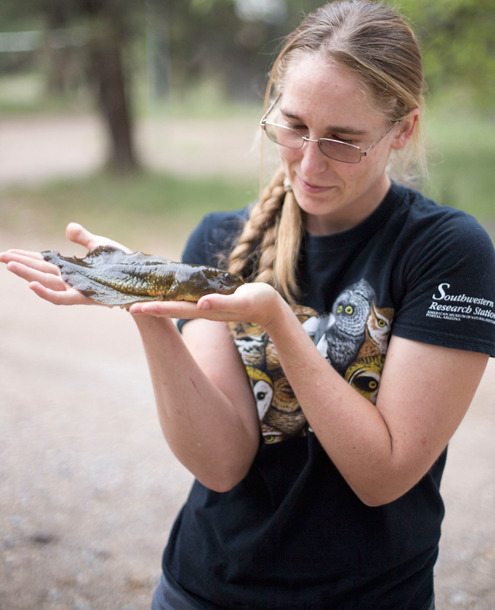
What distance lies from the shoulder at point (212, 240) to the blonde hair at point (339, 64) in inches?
3.4

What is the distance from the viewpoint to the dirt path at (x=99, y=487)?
3541 millimetres

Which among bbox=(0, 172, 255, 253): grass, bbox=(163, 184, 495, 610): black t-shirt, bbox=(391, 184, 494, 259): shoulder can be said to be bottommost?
bbox=(0, 172, 255, 253): grass

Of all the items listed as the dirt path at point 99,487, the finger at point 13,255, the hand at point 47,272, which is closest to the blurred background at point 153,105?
the dirt path at point 99,487

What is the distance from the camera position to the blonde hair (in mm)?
1911

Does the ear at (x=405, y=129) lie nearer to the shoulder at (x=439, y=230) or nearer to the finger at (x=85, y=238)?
the shoulder at (x=439, y=230)

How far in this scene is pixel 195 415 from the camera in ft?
6.67

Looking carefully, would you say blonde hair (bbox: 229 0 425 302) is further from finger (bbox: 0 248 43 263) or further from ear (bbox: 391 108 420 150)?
finger (bbox: 0 248 43 263)

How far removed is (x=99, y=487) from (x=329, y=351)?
2.84 meters

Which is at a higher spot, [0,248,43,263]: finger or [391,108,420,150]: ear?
[391,108,420,150]: ear

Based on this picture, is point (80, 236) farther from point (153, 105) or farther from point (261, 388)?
point (153, 105)

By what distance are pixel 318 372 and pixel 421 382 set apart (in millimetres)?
295

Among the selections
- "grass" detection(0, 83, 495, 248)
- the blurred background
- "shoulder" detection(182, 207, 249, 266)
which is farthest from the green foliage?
"shoulder" detection(182, 207, 249, 266)

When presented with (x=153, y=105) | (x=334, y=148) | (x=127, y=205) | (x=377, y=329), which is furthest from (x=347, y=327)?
(x=153, y=105)

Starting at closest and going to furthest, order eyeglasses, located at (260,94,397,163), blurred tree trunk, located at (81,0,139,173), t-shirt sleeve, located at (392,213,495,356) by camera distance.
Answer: t-shirt sleeve, located at (392,213,495,356) < eyeglasses, located at (260,94,397,163) < blurred tree trunk, located at (81,0,139,173)
